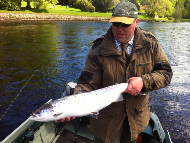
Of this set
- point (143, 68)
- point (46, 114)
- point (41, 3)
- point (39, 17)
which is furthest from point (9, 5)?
point (143, 68)

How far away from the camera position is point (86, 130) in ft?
17.3

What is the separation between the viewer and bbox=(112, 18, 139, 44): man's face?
8.80 ft

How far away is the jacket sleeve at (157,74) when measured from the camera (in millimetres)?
2635

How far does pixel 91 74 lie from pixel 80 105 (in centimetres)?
56

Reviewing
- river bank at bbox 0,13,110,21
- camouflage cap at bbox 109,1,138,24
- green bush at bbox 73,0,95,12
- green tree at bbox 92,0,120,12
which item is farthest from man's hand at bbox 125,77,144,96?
green tree at bbox 92,0,120,12

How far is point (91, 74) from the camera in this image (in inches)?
112

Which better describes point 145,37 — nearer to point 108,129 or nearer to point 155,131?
point 108,129

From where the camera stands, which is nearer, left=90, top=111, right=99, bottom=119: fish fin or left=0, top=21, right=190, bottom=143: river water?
left=90, top=111, right=99, bottom=119: fish fin

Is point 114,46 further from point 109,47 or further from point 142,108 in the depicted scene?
point 142,108

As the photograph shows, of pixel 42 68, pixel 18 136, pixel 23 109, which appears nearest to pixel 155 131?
pixel 18 136

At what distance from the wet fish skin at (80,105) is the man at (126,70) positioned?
11 centimetres

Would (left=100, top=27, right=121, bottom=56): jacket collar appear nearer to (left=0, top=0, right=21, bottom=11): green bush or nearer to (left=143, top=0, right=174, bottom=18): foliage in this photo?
(left=0, top=0, right=21, bottom=11): green bush

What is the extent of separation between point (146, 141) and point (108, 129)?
2242 millimetres

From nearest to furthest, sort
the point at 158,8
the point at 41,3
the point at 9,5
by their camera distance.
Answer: the point at 9,5 < the point at 41,3 < the point at 158,8
